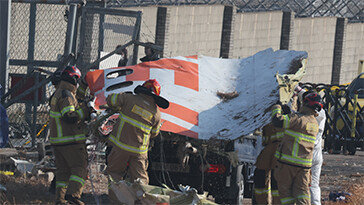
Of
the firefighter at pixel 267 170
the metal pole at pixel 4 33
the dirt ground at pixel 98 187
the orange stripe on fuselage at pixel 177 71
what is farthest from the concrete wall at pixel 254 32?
the firefighter at pixel 267 170

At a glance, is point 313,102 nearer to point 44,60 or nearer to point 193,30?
point 44,60

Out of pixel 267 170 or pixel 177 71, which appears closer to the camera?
pixel 267 170

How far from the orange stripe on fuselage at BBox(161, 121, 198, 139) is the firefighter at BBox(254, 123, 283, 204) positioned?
1.07 m

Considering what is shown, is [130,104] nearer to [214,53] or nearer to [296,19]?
[214,53]

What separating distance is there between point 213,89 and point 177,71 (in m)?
0.56

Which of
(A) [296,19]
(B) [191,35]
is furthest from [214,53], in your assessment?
(A) [296,19]

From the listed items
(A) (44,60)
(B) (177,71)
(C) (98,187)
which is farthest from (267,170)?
(A) (44,60)

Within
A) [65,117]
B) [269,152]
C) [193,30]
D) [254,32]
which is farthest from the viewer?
[254,32]

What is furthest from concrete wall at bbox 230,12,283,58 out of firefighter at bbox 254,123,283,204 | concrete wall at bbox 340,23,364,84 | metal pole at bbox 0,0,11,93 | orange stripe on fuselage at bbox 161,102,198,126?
orange stripe on fuselage at bbox 161,102,198,126

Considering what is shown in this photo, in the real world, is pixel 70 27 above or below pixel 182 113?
above

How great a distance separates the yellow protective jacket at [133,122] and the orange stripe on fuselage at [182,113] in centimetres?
80

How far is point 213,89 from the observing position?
962 cm

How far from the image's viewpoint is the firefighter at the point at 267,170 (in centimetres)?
908

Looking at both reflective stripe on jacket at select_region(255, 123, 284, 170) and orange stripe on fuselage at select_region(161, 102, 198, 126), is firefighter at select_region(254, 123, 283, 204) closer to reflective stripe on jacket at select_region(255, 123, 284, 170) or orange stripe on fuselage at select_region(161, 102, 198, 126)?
reflective stripe on jacket at select_region(255, 123, 284, 170)
